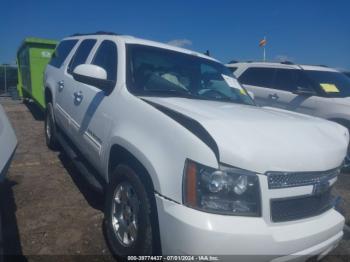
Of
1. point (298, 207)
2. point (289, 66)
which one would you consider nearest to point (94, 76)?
point (298, 207)

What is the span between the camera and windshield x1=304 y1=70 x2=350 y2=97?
6.30 meters

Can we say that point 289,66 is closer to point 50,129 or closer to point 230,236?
point 50,129

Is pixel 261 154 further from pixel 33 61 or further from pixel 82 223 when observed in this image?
pixel 33 61

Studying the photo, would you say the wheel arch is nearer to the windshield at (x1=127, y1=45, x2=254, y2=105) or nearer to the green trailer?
the windshield at (x1=127, y1=45, x2=254, y2=105)

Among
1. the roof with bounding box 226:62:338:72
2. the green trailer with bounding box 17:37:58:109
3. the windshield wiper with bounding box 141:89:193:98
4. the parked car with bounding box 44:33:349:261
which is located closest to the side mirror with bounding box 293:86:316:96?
the roof with bounding box 226:62:338:72

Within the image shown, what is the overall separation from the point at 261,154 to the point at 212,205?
1.49 feet

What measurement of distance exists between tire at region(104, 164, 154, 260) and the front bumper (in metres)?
0.21

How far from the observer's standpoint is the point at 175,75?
342cm

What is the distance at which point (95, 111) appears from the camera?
10.6 feet

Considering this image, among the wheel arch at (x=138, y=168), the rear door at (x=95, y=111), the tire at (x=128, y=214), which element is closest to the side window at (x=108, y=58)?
the rear door at (x=95, y=111)

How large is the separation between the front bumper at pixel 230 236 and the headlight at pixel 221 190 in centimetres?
5

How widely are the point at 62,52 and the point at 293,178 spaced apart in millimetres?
4541

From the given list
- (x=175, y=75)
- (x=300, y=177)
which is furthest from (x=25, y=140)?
(x=300, y=177)

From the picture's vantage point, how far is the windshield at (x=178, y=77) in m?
3.07
